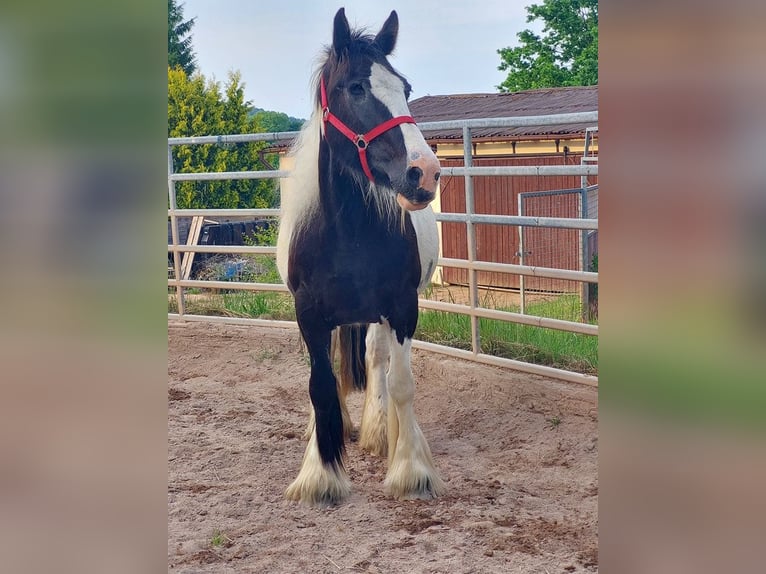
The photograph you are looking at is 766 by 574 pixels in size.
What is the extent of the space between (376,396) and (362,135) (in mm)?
1422

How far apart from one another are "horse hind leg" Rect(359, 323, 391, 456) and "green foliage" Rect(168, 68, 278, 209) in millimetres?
9069

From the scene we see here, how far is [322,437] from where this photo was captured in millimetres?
3139

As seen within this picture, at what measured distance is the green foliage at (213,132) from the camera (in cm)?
1271

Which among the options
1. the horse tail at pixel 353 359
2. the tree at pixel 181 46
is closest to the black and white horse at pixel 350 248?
the horse tail at pixel 353 359

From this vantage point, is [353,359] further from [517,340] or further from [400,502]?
[517,340]

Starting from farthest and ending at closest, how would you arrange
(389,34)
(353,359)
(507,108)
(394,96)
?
(507,108), (353,359), (389,34), (394,96)

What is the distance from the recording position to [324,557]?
2602 millimetres

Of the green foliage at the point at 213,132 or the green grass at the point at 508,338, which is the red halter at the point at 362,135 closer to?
the green grass at the point at 508,338

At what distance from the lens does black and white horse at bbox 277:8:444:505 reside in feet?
9.05

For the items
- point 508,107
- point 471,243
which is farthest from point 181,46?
point 471,243

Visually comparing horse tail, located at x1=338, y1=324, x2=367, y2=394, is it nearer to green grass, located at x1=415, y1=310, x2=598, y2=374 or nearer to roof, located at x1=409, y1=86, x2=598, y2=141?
green grass, located at x1=415, y1=310, x2=598, y2=374
